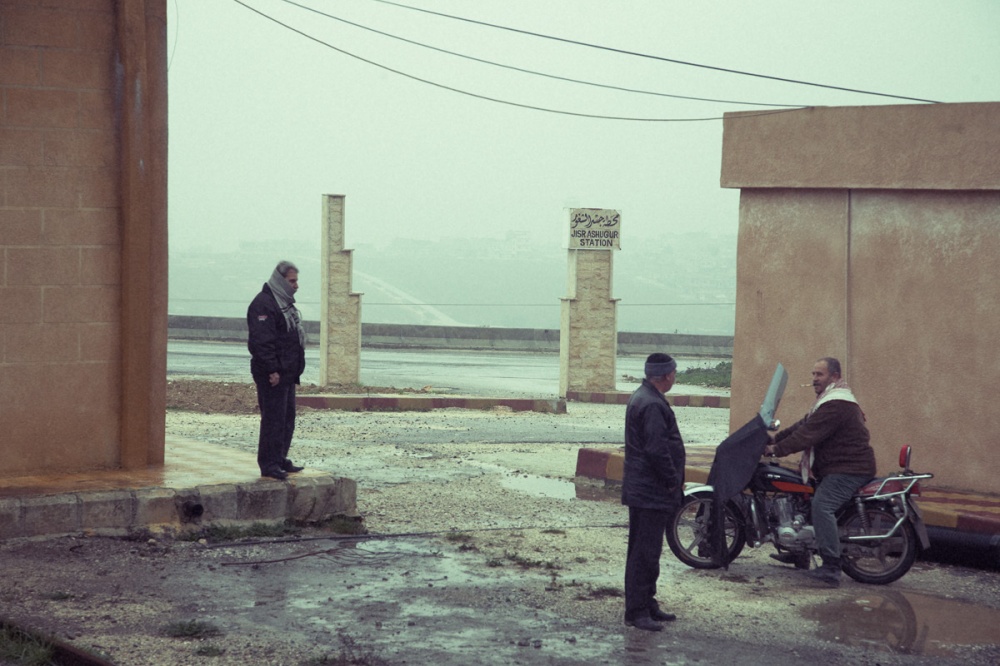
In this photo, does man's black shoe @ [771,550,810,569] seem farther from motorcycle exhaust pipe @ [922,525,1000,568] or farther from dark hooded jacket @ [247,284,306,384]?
dark hooded jacket @ [247,284,306,384]

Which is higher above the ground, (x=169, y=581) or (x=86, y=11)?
(x=86, y=11)

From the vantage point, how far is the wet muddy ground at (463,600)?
6.00 meters

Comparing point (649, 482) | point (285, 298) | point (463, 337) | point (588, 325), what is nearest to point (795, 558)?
point (649, 482)

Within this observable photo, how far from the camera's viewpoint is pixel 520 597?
7137mm

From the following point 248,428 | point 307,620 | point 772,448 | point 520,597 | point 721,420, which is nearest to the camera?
point 307,620

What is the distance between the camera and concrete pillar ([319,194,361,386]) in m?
21.6

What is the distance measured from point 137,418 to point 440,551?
9.49 feet

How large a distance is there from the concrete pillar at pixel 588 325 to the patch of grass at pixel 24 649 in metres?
17.8

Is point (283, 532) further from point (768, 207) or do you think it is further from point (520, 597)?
point (768, 207)

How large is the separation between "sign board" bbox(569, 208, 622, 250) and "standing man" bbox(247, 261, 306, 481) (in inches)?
584

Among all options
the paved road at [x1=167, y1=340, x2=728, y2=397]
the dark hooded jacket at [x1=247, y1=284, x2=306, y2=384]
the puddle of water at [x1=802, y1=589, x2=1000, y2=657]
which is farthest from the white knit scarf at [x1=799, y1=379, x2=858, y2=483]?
the paved road at [x1=167, y1=340, x2=728, y2=397]

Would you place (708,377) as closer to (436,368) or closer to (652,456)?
(436,368)

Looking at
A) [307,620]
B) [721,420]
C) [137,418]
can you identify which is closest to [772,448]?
[307,620]

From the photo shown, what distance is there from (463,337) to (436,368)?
1065cm
